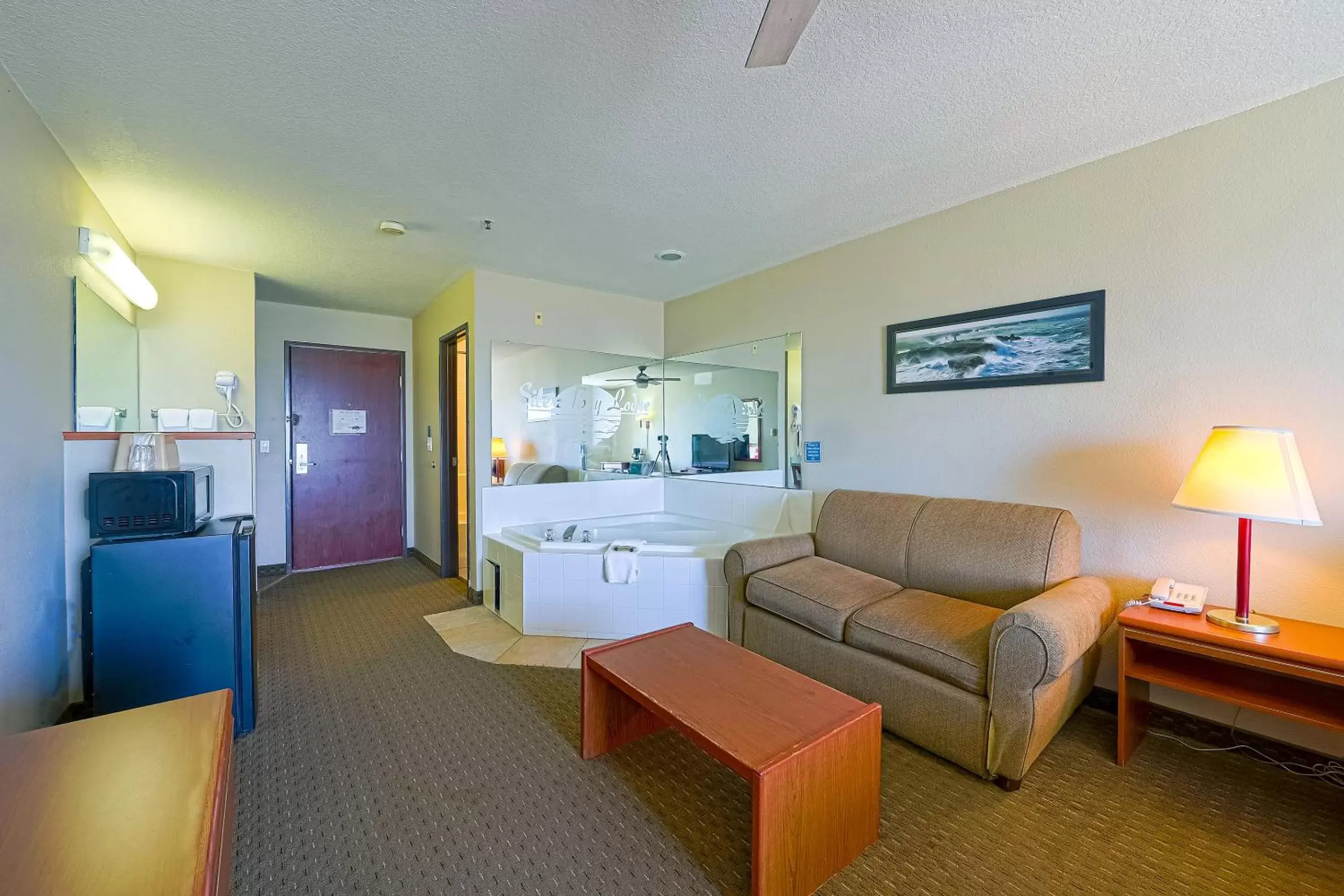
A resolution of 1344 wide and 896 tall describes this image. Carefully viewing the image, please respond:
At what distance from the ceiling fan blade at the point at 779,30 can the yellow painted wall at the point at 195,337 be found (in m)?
4.01

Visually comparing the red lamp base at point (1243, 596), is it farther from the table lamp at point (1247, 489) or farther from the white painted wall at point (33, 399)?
the white painted wall at point (33, 399)

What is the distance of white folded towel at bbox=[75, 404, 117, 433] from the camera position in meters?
2.37

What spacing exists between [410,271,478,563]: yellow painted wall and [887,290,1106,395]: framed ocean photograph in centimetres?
283

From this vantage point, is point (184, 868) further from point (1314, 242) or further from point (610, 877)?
point (1314, 242)

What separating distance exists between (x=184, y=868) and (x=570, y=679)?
6.20ft

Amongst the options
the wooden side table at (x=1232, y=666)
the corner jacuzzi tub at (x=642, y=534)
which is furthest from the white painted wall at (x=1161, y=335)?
the corner jacuzzi tub at (x=642, y=534)

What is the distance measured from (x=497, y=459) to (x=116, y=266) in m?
2.12

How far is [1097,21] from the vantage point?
153 cm

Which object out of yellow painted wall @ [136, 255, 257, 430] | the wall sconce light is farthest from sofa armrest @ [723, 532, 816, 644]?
yellow painted wall @ [136, 255, 257, 430]

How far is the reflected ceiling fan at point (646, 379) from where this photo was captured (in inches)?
181

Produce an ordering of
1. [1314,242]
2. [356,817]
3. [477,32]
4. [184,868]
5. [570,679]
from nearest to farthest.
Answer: [184,868], [477,32], [356,817], [1314,242], [570,679]

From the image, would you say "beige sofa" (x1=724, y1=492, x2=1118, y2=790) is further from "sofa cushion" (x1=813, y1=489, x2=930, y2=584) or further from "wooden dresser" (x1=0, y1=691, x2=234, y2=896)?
"wooden dresser" (x1=0, y1=691, x2=234, y2=896)

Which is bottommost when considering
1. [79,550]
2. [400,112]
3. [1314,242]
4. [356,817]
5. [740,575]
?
[356,817]

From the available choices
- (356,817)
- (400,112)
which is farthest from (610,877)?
(400,112)
